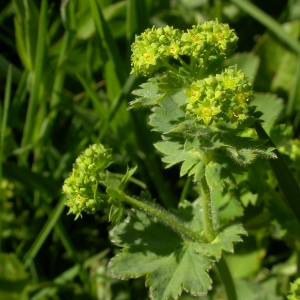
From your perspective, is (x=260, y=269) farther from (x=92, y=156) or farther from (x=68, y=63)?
(x=68, y=63)

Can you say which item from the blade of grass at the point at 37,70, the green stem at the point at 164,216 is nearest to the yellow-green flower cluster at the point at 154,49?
the green stem at the point at 164,216

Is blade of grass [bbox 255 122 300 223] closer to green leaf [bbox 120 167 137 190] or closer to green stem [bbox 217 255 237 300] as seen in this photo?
green stem [bbox 217 255 237 300]

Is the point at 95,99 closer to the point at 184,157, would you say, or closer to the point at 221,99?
the point at 184,157

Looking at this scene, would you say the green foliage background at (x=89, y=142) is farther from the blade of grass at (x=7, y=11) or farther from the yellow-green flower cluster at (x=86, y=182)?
the yellow-green flower cluster at (x=86, y=182)

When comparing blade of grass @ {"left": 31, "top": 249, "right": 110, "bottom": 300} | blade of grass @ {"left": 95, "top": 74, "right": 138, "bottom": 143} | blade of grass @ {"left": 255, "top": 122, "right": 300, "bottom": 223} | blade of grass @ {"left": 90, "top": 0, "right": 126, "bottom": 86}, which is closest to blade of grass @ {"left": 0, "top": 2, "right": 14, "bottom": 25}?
blade of grass @ {"left": 90, "top": 0, "right": 126, "bottom": 86}

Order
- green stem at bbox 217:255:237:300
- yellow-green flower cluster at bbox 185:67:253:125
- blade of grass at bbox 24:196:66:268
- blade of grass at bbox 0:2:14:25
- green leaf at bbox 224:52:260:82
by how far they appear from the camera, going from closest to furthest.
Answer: yellow-green flower cluster at bbox 185:67:253:125
green stem at bbox 217:255:237:300
blade of grass at bbox 24:196:66:268
green leaf at bbox 224:52:260:82
blade of grass at bbox 0:2:14:25

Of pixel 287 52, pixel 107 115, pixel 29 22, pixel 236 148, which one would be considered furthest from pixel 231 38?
pixel 287 52

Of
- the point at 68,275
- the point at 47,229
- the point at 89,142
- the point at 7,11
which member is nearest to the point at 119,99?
the point at 89,142

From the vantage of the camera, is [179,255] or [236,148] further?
[179,255]
